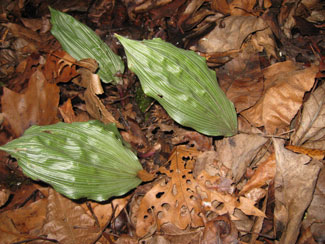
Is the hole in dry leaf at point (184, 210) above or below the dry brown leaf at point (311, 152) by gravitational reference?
below

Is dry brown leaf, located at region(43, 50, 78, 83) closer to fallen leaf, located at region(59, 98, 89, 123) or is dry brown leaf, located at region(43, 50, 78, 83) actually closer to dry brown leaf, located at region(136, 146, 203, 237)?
fallen leaf, located at region(59, 98, 89, 123)

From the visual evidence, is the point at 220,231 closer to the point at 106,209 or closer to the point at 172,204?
the point at 172,204

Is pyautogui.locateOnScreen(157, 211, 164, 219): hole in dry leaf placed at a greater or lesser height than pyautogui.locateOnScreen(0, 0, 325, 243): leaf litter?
lesser

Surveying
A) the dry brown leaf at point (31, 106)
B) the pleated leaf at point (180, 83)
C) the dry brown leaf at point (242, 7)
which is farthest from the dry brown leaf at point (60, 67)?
the dry brown leaf at point (242, 7)

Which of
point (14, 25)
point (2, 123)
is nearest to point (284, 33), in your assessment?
point (2, 123)

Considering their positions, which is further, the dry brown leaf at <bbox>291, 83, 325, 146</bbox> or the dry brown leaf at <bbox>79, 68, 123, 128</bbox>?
the dry brown leaf at <bbox>79, 68, 123, 128</bbox>

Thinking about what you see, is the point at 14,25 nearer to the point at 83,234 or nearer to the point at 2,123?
the point at 2,123

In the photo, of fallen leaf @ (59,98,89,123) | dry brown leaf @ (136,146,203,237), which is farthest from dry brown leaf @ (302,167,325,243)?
fallen leaf @ (59,98,89,123)

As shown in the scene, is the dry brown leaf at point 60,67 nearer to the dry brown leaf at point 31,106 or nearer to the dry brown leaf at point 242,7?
the dry brown leaf at point 31,106
